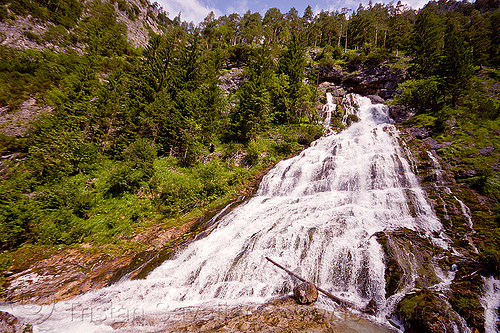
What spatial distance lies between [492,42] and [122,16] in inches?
3228

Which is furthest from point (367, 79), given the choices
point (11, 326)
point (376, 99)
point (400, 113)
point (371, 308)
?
point (11, 326)

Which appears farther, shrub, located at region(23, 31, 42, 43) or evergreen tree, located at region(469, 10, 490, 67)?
evergreen tree, located at region(469, 10, 490, 67)

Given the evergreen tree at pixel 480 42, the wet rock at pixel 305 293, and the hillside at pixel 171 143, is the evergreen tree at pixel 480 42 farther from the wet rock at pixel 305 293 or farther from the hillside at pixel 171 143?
the wet rock at pixel 305 293

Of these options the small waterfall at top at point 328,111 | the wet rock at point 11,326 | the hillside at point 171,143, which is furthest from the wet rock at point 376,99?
the wet rock at point 11,326

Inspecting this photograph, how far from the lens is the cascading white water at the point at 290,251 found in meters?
5.97

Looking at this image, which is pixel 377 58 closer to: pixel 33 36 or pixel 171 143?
pixel 171 143

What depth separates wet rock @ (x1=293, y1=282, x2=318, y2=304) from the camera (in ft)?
18.5

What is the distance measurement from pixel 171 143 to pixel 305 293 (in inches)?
760

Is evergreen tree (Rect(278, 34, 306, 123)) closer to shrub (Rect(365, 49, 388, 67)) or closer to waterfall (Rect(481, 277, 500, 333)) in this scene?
shrub (Rect(365, 49, 388, 67))

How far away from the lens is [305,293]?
18.8 feet

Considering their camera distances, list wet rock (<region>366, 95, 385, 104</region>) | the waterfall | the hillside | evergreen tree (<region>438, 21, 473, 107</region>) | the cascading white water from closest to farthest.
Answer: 1. the waterfall
2. the cascading white water
3. the hillside
4. evergreen tree (<region>438, 21, 473, 107</region>)
5. wet rock (<region>366, 95, 385, 104</region>)

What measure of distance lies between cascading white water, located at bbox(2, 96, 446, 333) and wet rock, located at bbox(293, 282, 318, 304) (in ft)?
1.87

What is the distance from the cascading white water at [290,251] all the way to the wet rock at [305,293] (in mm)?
570

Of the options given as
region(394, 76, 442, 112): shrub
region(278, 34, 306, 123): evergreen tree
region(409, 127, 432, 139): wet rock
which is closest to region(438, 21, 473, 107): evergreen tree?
region(394, 76, 442, 112): shrub
